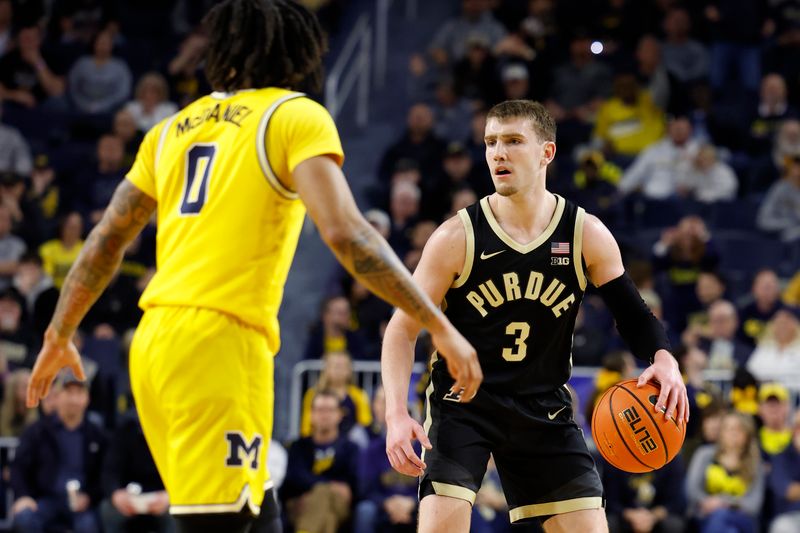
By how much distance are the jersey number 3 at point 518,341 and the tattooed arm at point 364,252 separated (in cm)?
137

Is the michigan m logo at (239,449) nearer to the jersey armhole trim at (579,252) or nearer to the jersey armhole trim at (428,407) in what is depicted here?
the jersey armhole trim at (428,407)

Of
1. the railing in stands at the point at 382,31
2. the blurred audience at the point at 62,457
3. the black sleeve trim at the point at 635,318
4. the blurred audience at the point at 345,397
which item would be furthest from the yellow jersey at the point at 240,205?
the railing in stands at the point at 382,31

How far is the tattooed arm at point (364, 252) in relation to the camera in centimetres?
371

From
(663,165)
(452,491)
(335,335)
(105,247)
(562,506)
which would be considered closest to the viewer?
(105,247)

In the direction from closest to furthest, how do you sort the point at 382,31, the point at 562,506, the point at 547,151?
the point at 562,506 < the point at 547,151 < the point at 382,31

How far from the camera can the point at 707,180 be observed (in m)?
13.9

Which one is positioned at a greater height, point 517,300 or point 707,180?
point 707,180

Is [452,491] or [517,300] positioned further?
[517,300]

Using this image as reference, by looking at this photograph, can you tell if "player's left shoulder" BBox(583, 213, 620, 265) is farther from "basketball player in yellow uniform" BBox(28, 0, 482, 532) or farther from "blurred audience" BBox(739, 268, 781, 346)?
"blurred audience" BBox(739, 268, 781, 346)

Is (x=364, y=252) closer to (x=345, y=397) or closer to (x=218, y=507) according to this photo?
(x=218, y=507)

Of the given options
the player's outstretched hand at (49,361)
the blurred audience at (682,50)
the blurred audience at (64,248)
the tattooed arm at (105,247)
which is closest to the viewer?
the tattooed arm at (105,247)

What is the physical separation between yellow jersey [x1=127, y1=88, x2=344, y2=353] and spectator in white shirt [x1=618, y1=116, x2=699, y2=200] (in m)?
10.2

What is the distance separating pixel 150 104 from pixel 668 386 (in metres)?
10.2

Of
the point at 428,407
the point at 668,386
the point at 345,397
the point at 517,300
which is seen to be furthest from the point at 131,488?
the point at 668,386
